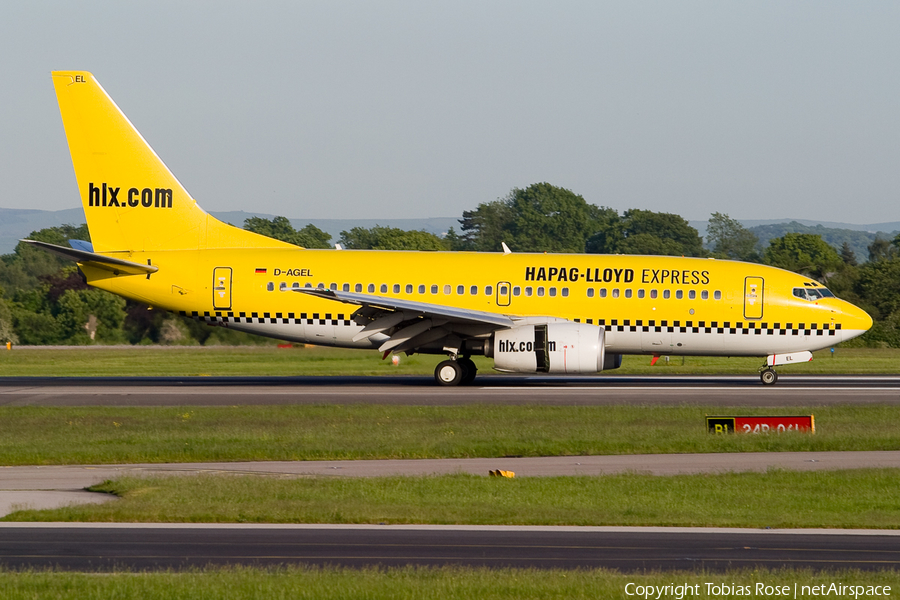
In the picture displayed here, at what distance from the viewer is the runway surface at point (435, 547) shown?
10664 mm

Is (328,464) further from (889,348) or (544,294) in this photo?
(889,348)

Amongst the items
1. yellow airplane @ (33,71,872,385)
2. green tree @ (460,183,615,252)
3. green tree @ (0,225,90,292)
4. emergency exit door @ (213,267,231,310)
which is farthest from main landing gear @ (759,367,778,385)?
green tree @ (460,183,615,252)

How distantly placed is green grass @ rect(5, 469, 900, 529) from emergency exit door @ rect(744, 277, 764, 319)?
14851mm

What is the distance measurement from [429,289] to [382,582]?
2178cm

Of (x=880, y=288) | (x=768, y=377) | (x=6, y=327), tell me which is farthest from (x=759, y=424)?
(x=6, y=327)

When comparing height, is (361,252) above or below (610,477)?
above

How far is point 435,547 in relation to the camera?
11.5 m

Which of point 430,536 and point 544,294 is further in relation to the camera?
point 544,294

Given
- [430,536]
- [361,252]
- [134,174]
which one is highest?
[134,174]

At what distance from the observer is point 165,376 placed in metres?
36.1

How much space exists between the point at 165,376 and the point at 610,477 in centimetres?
2401

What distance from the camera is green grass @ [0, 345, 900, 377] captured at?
38.1 meters

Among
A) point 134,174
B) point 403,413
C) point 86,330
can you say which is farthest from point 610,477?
point 86,330

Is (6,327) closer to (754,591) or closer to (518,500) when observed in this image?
(518,500)
